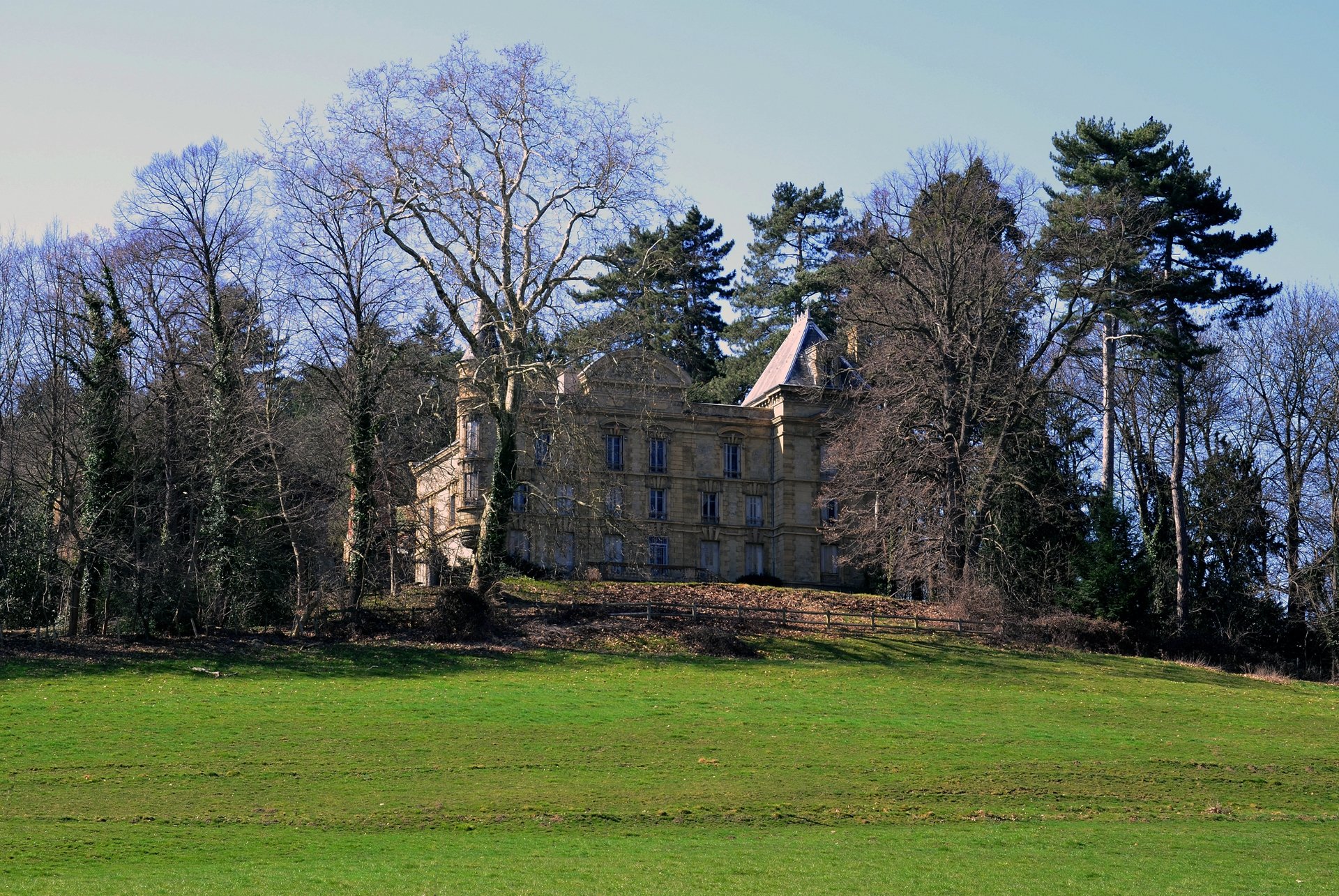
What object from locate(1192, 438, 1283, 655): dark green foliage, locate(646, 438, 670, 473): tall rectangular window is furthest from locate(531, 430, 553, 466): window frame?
locate(1192, 438, 1283, 655): dark green foliage

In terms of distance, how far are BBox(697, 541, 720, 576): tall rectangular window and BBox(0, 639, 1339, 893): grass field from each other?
22858 mm

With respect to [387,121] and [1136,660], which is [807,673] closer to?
[1136,660]

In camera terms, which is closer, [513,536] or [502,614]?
[502,614]

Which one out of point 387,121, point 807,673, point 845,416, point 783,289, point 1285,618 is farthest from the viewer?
point 783,289

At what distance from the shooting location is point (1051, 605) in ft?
136

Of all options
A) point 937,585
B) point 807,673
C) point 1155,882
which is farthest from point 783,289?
point 1155,882

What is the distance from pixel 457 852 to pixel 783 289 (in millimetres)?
57439

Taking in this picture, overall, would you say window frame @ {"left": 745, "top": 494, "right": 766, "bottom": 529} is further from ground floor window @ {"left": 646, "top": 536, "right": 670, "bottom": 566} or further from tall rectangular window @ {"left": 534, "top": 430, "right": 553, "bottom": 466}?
tall rectangular window @ {"left": 534, "top": 430, "right": 553, "bottom": 466}

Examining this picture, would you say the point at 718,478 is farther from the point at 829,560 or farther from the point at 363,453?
the point at 363,453

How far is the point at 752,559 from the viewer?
5619 cm

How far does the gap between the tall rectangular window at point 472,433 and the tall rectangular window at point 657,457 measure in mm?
7343

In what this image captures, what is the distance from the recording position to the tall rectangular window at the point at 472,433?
160ft

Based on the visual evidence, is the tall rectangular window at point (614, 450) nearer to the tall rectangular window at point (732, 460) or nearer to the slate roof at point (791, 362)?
the tall rectangular window at point (732, 460)

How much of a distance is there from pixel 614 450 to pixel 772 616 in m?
17.4
